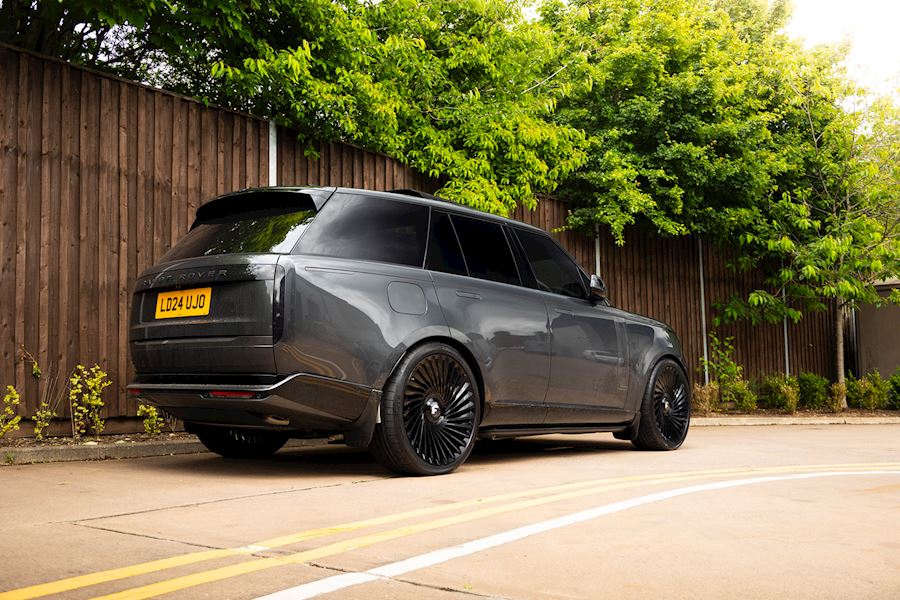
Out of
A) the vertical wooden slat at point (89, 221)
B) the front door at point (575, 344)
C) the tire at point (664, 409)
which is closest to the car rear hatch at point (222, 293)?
the vertical wooden slat at point (89, 221)

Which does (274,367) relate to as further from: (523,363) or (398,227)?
(523,363)

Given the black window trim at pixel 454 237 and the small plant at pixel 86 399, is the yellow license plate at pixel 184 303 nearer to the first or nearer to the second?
the black window trim at pixel 454 237

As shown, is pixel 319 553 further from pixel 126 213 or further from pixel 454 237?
pixel 126 213

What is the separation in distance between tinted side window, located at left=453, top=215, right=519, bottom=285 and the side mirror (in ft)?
2.78

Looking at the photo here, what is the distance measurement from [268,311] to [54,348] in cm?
296

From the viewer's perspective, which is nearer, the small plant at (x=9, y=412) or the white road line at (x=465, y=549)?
the white road line at (x=465, y=549)

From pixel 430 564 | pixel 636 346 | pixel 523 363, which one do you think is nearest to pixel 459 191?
pixel 636 346

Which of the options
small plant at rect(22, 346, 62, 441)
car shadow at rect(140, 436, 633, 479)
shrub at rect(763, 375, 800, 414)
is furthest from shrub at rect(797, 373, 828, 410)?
small plant at rect(22, 346, 62, 441)

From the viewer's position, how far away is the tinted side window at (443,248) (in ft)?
21.2

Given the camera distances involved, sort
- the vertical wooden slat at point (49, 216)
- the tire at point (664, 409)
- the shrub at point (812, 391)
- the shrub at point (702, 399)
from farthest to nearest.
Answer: the shrub at point (812, 391), the shrub at point (702, 399), the tire at point (664, 409), the vertical wooden slat at point (49, 216)

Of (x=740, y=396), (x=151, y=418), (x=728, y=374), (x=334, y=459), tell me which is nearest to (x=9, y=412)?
(x=151, y=418)

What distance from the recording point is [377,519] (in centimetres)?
442

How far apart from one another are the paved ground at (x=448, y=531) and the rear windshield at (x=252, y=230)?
4.77 ft

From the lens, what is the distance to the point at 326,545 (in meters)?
3.77
